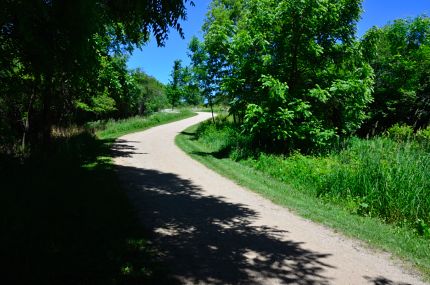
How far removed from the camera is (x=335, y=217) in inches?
322

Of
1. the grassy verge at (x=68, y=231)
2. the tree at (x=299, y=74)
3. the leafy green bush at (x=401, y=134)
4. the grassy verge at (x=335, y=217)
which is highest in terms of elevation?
the tree at (x=299, y=74)

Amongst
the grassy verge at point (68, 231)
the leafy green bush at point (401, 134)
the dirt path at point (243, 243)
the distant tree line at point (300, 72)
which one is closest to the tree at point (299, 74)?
the distant tree line at point (300, 72)

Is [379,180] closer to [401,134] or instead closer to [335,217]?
[335,217]

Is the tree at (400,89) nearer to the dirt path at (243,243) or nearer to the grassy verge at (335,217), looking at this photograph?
the grassy verge at (335,217)

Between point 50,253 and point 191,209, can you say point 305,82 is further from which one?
point 50,253

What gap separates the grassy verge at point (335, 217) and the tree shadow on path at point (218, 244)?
1336 mm

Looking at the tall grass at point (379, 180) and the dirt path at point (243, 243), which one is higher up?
the tall grass at point (379, 180)

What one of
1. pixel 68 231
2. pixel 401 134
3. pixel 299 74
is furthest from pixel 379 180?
pixel 299 74

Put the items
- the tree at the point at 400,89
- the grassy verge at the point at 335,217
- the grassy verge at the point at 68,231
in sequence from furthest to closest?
the tree at the point at 400,89, the grassy verge at the point at 335,217, the grassy verge at the point at 68,231

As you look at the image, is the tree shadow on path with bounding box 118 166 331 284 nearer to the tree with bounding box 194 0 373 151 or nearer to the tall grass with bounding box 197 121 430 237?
the tall grass with bounding box 197 121 430 237

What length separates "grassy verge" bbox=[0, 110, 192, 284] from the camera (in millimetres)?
4582

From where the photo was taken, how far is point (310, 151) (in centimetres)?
1574

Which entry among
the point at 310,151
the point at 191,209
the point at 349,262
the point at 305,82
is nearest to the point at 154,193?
the point at 191,209

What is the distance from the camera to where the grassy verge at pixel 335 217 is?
640cm
